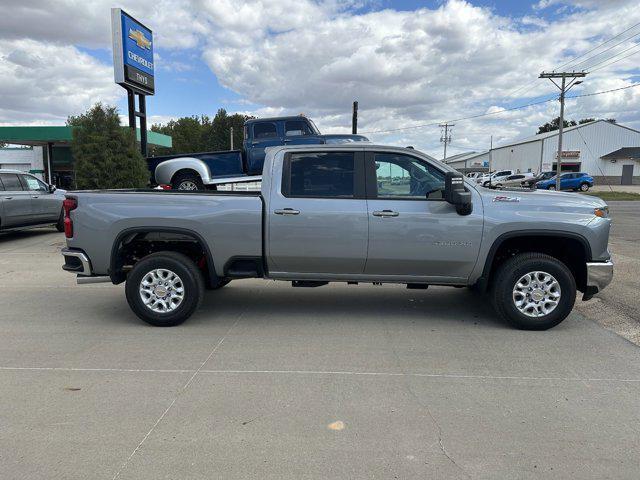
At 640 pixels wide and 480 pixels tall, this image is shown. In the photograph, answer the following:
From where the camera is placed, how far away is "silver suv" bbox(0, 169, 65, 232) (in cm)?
1147

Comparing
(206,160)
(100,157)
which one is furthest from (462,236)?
(100,157)

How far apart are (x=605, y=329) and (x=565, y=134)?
65705 millimetres

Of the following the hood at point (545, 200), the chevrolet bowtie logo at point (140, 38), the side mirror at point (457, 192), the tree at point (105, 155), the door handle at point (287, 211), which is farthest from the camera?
the chevrolet bowtie logo at point (140, 38)

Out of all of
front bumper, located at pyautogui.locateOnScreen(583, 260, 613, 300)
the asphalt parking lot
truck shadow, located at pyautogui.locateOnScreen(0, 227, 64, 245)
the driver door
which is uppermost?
the driver door

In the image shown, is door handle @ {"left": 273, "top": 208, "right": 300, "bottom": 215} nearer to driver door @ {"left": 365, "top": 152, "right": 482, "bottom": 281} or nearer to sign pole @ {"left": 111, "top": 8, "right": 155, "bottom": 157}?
driver door @ {"left": 365, "top": 152, "right": 482, "bottom": 281}

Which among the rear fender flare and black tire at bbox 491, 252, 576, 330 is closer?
black tire at bbox 491, 252, 576, 330

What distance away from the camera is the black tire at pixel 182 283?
5305 millimetres

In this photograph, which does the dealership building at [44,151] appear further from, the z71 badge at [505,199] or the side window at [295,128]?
the z71 badge at [505,199]

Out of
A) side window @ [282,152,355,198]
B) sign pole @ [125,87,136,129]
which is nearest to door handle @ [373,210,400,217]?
side window @ [282,152,355,198]

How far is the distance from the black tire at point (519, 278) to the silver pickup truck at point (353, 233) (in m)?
0.01

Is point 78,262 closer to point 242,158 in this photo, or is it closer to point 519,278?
point 519,278

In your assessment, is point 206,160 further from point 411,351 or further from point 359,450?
point 359,450

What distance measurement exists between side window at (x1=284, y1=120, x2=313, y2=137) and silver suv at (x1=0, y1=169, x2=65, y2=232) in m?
6.33

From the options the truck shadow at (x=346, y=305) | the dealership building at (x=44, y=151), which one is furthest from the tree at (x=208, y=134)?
the truck shadow at (x=346, y=305)
